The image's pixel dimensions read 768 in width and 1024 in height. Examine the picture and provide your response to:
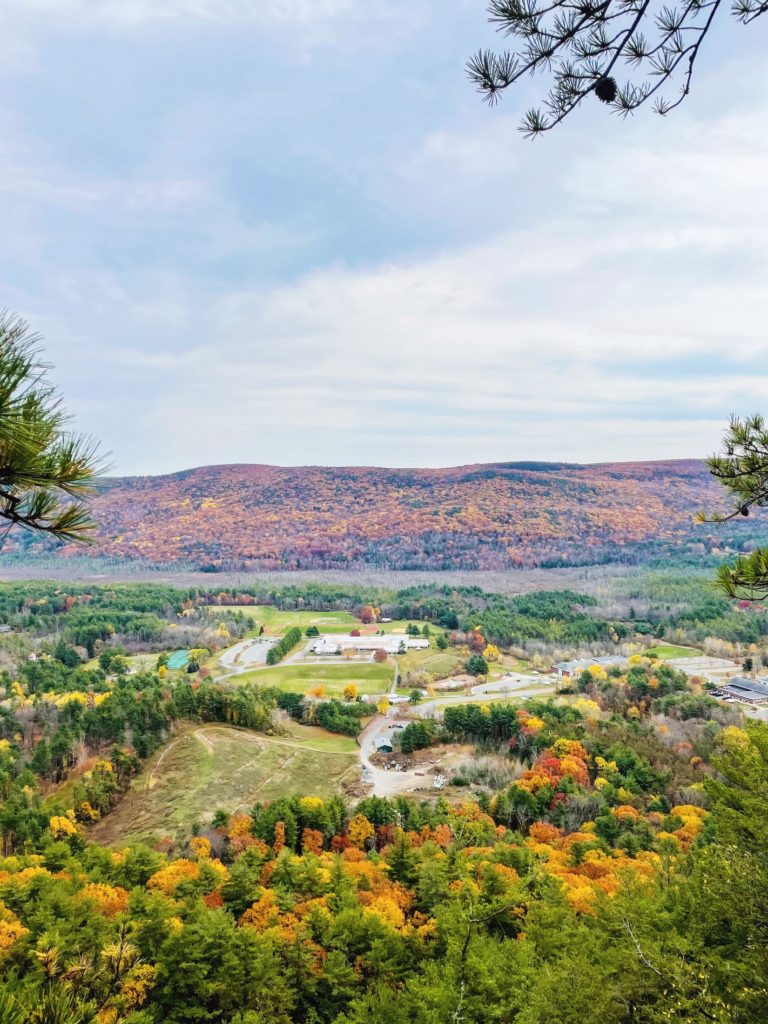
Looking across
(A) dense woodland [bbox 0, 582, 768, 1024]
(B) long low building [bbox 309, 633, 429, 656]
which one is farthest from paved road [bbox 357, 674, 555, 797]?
(B) long low building [bbox 309, 633, 429, 656]

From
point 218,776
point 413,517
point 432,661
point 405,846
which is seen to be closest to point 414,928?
point 405,846

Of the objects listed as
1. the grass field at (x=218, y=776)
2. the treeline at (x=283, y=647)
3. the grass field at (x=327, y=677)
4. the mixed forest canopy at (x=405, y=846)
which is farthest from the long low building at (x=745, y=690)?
A: the treeline at (x=283, y=647)

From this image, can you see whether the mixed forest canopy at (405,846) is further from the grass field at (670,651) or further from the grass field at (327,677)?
the grass field at (670,651)

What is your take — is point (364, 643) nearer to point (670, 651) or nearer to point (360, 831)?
point (670, 651)

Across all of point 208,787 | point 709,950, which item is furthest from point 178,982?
point 208,787

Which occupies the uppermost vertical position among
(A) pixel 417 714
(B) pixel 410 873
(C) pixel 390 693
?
(B) pixel 410 873

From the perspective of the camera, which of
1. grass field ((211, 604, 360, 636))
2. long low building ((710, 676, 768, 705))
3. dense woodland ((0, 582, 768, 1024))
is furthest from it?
grass field ((211, 604, 360, 636))

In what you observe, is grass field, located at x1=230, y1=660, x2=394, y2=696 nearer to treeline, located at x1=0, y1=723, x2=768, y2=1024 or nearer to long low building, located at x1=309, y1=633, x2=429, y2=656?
long low building, located at x1=309, y1=633, x2=429, y2=656
